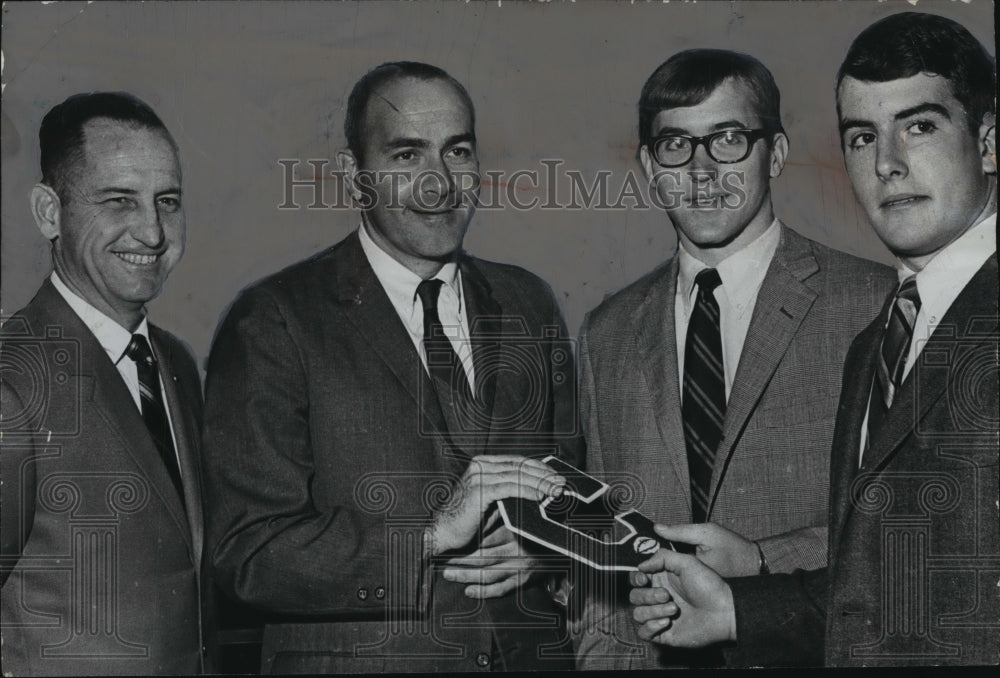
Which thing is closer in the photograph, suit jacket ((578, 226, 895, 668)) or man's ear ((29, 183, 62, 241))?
suit jacket ((578, 226, 895, 668))

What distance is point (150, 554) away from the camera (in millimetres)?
3811

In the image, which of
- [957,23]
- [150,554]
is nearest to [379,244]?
[150,554]

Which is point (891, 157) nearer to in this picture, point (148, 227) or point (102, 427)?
point (148, 227)

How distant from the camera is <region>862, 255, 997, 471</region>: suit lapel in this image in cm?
377

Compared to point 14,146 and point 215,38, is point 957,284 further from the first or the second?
point 14,146

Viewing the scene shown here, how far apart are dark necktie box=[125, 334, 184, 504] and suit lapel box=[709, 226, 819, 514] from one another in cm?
158

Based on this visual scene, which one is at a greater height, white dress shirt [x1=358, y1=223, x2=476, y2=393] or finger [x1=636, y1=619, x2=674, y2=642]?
white dress shirt [x1=358, y1=223, x2=476, y2=393]

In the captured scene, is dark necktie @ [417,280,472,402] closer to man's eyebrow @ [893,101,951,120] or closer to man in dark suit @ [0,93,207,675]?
man in dark suit @ [0,93,207,675]

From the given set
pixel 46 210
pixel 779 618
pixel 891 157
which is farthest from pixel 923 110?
pixel 46 210

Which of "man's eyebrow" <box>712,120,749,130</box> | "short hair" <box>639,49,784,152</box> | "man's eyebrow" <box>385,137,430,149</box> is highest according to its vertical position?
"short hair" <box>639,49,784,152</box>

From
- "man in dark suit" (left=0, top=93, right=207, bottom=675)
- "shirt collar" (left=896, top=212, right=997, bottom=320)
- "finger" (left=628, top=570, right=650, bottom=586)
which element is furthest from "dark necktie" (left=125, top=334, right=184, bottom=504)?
"shirt collar" (left=896, top=212, right=997, bottom=320)

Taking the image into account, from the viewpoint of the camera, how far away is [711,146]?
384cm

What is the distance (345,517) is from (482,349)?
63 cm

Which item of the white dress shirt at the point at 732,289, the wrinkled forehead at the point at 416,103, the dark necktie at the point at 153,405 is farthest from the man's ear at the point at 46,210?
the white dress shirt at the point at 732,289
